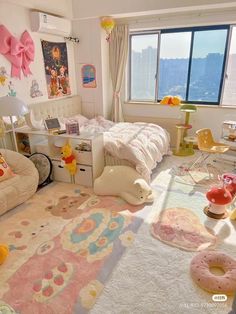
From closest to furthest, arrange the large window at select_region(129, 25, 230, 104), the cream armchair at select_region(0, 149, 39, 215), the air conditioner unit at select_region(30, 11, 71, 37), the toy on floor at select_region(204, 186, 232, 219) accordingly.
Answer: the toy on floor at select_region(204, 186, 232, 219) < the cream armchair at select_region(0, 149, 39, 215) < the air conditioner unit at select_region(30, 11, 71, 37) < the large window at select_region(129, 25, 230, 104)

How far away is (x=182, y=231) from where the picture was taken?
2197mm

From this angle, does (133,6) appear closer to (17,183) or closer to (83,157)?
(83,157)

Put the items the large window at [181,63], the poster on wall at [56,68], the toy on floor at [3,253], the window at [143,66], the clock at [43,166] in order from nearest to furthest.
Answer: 1. the toy on floor at [3,253]
2. the clock at [43,166]
3. the poster on wall at [56,68]
4. the large window at [181,63]
5. the window at [143,66]

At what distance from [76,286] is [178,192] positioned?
1708mm

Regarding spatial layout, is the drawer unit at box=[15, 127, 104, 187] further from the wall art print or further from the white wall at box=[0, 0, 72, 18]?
the white wall at box=[0, 0, 72, 18]

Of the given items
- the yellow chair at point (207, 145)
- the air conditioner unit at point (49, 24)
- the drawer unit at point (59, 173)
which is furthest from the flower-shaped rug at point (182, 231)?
the air conditioner unit at point (49, 24)

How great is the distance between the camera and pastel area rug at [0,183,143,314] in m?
1.58

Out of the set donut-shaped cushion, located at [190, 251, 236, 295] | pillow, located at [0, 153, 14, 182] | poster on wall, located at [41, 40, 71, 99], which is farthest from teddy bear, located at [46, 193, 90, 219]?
poster on wall, located at [41, 40, 71, 99]

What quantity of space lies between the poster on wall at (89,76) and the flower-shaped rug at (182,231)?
303 centimetres

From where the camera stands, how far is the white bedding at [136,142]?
9.44 ft

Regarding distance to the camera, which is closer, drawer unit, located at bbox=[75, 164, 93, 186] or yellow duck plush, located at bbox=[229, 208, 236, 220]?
yellow duck plush, located at bbox=[229, 208, 236, 220]

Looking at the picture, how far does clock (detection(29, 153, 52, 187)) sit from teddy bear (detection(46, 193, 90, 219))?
45cm

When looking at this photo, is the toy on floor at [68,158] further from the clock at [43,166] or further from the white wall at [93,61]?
the white wall at [93,61]

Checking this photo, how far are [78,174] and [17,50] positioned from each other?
1.86 m
